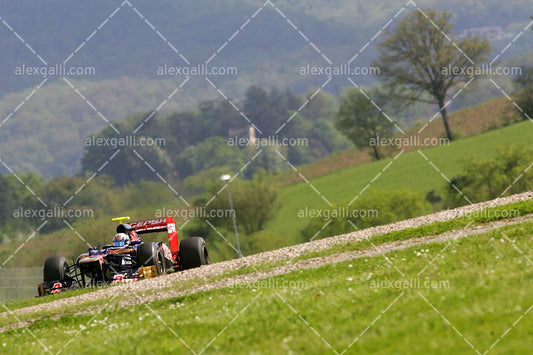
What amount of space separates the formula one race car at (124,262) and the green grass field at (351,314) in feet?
20.9

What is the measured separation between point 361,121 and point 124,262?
3880 inches

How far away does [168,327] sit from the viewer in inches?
711

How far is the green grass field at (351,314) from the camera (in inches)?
529

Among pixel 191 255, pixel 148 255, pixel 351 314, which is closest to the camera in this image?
pixel 351 314

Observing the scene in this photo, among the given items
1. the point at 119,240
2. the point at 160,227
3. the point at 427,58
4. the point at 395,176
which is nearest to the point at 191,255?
the point at 119,240

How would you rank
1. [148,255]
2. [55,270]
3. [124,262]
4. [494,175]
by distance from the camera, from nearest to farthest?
[148,255] < [124,262] < [55,270] < [494,175]

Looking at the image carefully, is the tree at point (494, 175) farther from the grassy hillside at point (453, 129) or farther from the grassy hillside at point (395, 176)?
the grassy hillside at point (453, 129)

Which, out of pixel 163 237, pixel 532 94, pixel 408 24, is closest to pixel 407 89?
pixel 408 24

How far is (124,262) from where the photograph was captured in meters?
31.8

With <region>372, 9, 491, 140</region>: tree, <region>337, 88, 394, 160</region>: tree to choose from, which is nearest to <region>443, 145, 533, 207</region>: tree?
<region>372, 9, 491, 140</region>: tree

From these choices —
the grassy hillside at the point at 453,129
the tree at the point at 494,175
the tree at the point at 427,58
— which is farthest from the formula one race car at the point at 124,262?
the tree at the point at 427,58

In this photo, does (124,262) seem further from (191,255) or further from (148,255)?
(191,255)

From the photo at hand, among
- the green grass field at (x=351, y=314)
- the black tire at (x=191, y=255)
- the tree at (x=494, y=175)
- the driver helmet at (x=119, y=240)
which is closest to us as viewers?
the green grass field at (x=351, y=314)

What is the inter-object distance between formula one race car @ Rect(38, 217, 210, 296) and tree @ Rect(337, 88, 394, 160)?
307ft
